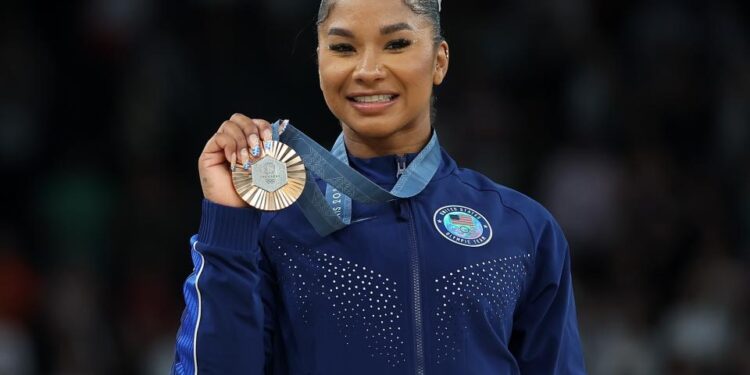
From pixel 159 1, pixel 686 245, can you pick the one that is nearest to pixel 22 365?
pixel 159 1

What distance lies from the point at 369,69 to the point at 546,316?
65cm

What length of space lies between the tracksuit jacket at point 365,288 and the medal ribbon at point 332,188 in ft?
0.09

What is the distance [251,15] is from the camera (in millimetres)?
7926

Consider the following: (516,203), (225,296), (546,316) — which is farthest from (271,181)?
(546,316)

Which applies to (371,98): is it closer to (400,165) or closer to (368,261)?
(400,165)

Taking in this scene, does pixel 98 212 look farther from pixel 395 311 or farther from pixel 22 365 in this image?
pixel 395 311

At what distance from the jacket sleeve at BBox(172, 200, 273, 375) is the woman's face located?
1.07 ft

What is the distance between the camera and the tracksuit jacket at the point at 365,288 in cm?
247

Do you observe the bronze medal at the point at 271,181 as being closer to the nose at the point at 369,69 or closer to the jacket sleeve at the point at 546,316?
the nose at the point at 369,69

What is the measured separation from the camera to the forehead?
8.52ft

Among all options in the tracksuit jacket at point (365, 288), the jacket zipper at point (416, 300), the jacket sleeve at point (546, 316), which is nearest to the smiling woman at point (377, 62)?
the tracksuit jacket at point (365, 288)

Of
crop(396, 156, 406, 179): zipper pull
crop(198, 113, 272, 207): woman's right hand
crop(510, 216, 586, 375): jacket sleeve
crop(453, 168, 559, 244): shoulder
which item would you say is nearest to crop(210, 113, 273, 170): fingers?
crop(198, 113, 272, 207): woman's right hand

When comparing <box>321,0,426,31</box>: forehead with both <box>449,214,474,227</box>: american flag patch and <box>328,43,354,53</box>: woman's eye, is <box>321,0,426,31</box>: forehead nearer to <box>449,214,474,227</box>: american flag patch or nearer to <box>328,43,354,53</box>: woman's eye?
<box>328,43,354,53</box>: woman's eye

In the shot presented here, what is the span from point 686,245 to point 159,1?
3.32 metres
